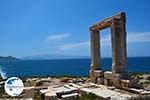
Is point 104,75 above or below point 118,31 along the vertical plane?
below

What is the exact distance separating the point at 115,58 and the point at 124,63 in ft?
2.19

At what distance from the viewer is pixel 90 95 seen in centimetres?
1462

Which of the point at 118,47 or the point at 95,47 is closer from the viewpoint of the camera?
the point at 118,47

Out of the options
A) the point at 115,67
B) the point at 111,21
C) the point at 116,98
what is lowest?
the point at 116,98

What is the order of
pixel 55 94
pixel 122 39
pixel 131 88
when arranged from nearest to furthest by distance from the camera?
pixel 55 94 → pixel 131 88 → pixel 122 39

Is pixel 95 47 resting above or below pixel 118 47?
above

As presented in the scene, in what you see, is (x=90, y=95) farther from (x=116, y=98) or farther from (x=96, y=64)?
(x=96, y=64)

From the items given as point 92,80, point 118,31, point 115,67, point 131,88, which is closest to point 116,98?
point 131,88

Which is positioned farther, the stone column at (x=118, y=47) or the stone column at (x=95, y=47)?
the stone column at (x=95, y=47)

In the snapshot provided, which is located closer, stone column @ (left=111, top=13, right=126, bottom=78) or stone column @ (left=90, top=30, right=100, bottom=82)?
stone column @ (left=111, top=13, right=126, bottom=78)

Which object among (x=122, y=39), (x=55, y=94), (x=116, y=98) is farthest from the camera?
(x=122, y=39)

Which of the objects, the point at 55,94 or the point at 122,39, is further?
the point at 122,39

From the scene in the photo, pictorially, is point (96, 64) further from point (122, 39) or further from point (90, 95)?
point (90, 95)

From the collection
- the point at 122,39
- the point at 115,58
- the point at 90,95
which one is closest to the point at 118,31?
the point at 122,39
